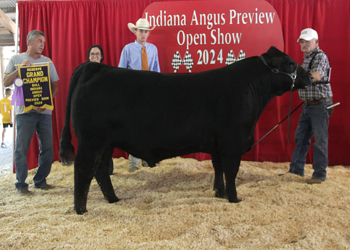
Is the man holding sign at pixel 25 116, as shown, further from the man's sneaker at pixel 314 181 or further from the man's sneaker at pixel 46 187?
the man's sneaker at pixel 314 181

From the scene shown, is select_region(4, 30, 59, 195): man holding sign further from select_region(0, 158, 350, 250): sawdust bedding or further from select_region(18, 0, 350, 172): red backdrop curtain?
select_region(18, 0, 350, 172): red backdrop curtain

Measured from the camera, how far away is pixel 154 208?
241 centimetres

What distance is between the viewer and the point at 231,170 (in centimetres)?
250

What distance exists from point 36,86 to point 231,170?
2.47 meters

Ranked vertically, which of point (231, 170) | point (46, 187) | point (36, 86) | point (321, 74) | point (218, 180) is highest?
point (321, 74)

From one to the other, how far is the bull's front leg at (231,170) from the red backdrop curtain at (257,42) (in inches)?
78.8

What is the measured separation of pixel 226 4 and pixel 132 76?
2755 millimetres

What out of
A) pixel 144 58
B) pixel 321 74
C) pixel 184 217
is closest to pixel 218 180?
pixel 184 217

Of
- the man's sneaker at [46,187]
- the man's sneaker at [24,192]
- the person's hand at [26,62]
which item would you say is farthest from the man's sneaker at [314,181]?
the person's hand at [26,62]

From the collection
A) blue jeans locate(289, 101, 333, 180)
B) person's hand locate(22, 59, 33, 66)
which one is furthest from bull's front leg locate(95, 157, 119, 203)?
blue jeans locate(289, 101, 333, 180)

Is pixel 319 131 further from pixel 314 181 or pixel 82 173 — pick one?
pixel 82 173

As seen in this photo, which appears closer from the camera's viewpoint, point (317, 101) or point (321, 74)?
point (321, 74)

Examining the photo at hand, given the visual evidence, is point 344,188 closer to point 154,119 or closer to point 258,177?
point 258,177

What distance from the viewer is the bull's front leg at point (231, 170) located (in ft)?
8.09
